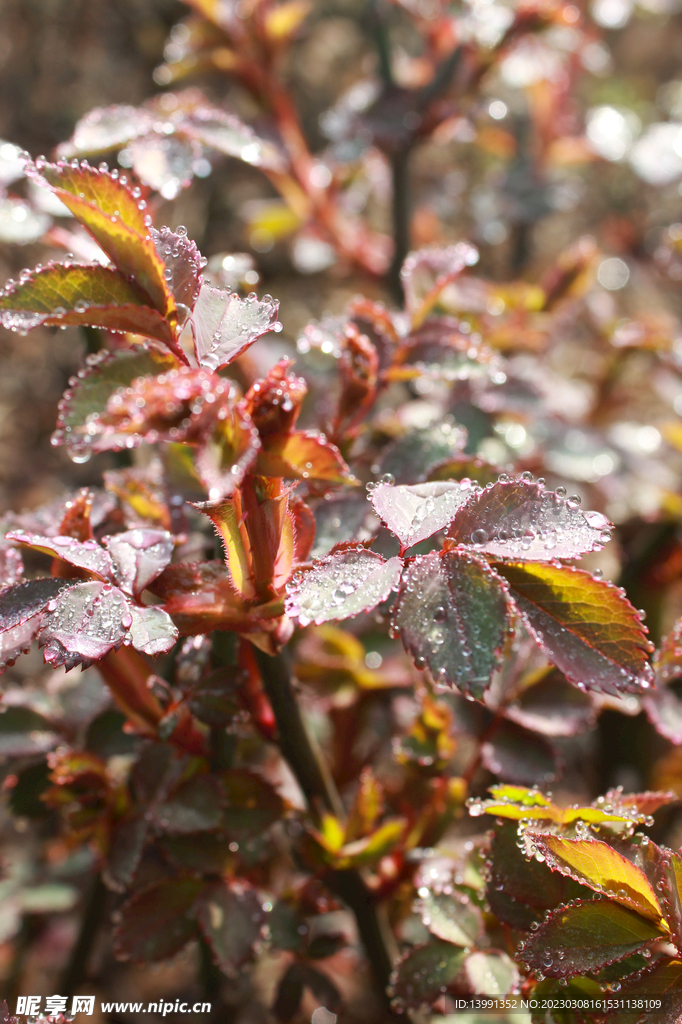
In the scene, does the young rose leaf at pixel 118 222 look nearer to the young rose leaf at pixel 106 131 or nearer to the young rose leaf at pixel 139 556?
the young rose leaf at pixel 139 556

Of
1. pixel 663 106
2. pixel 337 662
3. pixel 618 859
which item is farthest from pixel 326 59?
pixel 618 859

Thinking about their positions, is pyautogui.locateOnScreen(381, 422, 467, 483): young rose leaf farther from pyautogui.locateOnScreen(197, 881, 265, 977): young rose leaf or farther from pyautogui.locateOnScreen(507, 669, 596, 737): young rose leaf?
pyautogui.locateOnScreen(197, 881, 265, 977): young rose leaf

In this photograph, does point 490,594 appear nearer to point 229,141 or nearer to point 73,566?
point 73,566

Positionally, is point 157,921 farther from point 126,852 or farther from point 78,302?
point 78,302

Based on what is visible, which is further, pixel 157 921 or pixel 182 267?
pixel 157 921

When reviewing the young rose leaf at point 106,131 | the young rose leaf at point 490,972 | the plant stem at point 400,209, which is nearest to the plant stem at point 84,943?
the young rose leaf at point 490,972

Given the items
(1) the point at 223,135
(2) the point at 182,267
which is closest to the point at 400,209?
(1) the point at 223,135
